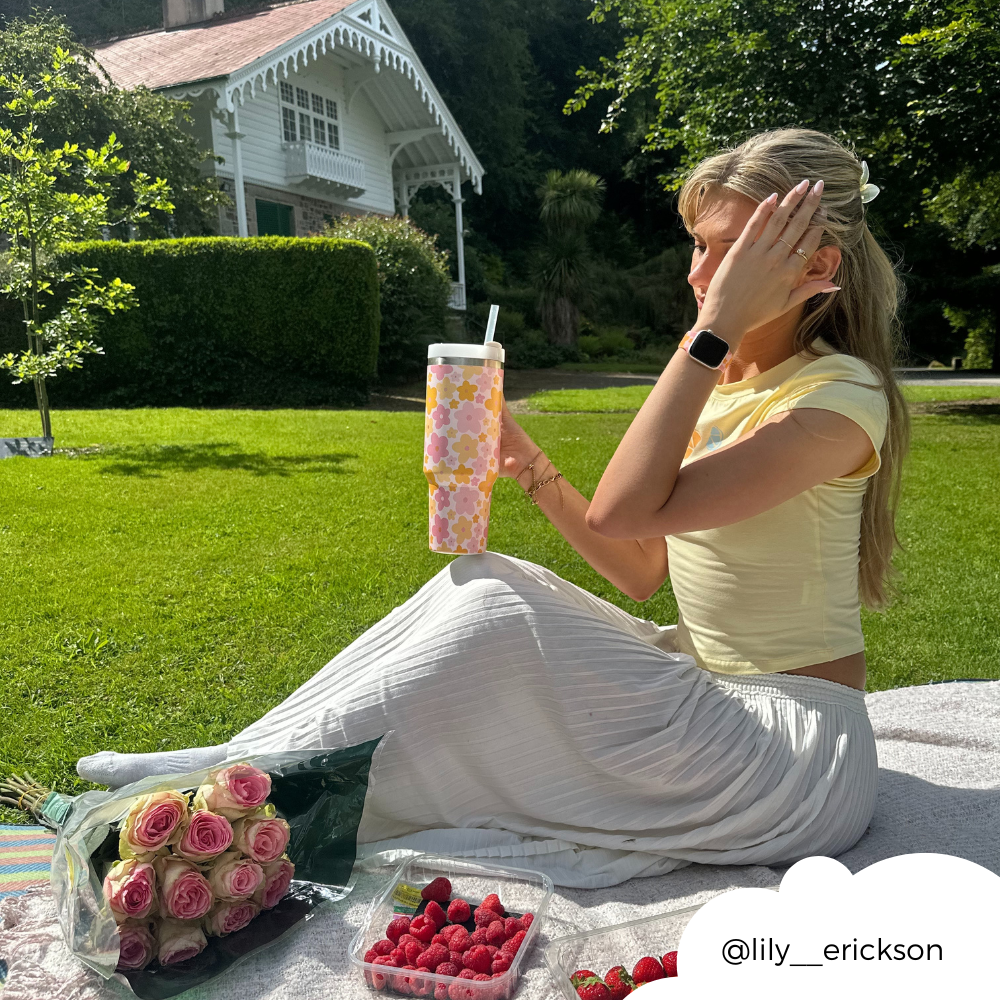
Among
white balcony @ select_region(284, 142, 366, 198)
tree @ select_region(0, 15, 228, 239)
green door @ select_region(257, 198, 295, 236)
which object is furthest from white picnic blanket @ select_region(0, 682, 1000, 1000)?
white balcony @ select_region(284, 142, 366, 198)

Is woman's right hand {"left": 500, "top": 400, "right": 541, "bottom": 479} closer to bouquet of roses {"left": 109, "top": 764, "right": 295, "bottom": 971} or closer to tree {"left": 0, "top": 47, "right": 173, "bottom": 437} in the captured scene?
bouquet of roses {"left": 109, "top": 764, "right": 295, "bottom": 971}

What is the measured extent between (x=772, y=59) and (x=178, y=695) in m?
11.0

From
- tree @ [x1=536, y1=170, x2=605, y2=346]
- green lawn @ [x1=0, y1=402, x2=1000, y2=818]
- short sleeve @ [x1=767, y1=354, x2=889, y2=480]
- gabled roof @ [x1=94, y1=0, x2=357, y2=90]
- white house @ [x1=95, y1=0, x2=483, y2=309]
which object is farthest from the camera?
tree @ [x1=536, y1=170, x2=605, y2=346]

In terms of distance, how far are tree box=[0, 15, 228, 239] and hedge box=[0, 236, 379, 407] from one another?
6.05ft

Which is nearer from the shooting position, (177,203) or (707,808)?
(707,808)

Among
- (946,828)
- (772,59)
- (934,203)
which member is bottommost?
(946,828)

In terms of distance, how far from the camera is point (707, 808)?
79.5 inches

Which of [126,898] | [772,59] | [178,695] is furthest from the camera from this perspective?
[772,59]

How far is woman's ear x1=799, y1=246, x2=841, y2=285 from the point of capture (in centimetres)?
196

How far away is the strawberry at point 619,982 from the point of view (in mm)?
1597

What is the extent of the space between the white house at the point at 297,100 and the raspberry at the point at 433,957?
16448mm

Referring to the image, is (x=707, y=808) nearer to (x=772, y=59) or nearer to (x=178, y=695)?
(x=178, y=695)

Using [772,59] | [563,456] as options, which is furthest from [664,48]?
[563,456]

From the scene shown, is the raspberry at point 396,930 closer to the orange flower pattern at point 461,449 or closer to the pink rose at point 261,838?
the pink rose at point 261,838
